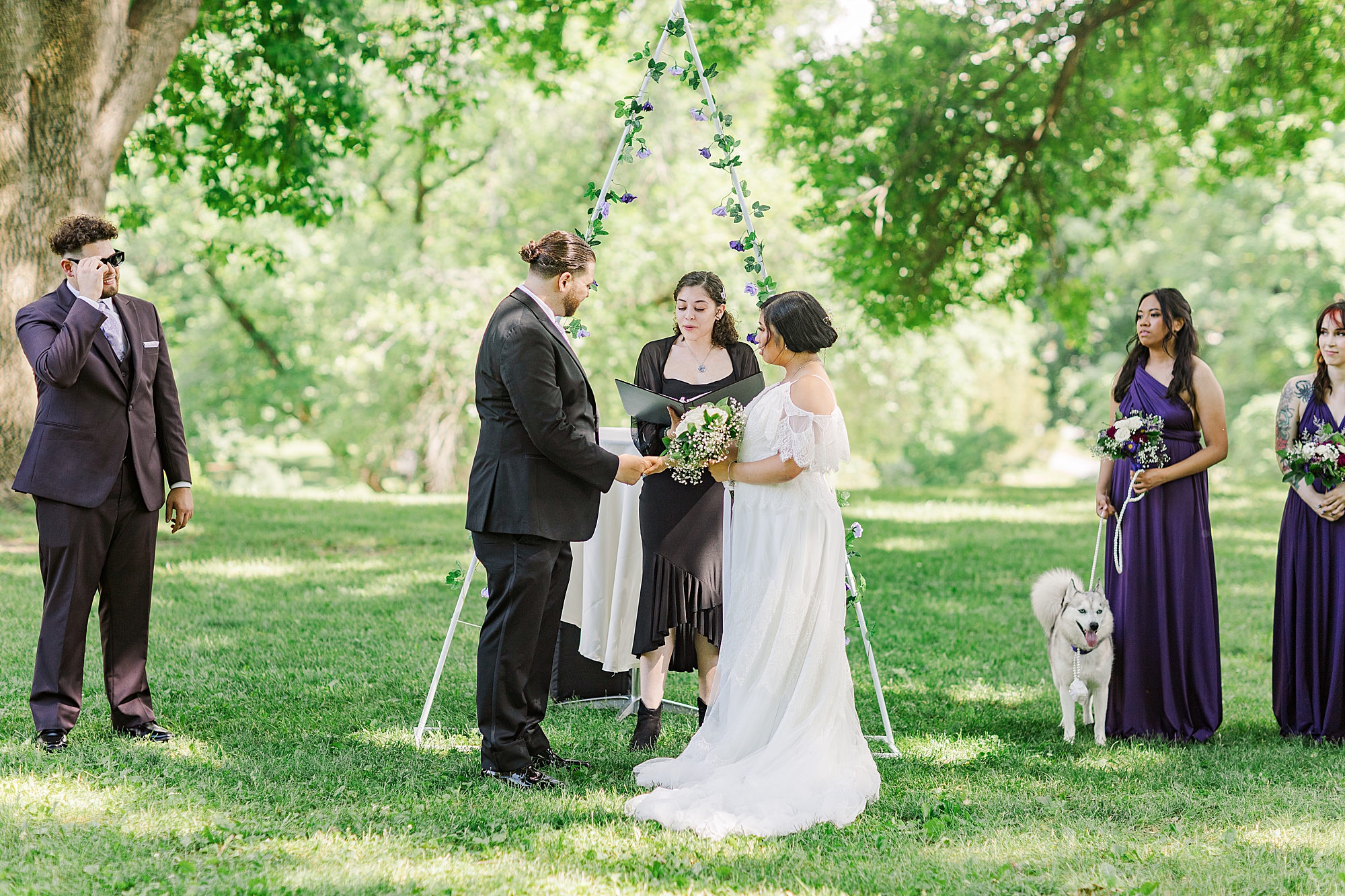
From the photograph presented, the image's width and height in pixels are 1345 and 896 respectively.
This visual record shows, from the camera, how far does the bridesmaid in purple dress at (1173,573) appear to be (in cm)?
542

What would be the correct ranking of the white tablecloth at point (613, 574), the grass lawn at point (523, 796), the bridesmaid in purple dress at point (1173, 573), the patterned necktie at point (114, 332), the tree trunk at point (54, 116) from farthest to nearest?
the tree trunk at point (54, 116)
the white tablecloth at point (613, 574)
the bridesmaid in purple dress at point (1173, 573)
the patterned necktie at point (114, 332)
the grass lawn at point (523, 796)

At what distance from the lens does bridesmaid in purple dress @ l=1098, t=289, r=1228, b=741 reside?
5418mm

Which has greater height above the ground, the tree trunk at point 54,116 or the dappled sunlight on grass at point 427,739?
the tree trunk at point 54,116

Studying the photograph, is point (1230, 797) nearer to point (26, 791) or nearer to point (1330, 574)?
point (1330, 574)

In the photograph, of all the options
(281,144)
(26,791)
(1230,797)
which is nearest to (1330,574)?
(1230,797)

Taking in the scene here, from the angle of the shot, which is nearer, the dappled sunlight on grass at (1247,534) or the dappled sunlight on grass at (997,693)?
the dappled sunlight on grass at (997,693)

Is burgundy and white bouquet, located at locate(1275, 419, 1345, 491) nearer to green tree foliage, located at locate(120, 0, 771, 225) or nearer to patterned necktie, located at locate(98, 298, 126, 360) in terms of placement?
patterned necktie, located at locate(98, 298, 126, 360)

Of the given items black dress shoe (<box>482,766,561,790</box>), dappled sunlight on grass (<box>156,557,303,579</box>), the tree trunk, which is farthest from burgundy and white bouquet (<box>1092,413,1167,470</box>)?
the tree trunk

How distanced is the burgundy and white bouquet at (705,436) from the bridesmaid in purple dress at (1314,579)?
2825 millimetres

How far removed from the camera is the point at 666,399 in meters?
4.70

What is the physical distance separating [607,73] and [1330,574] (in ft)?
56.2

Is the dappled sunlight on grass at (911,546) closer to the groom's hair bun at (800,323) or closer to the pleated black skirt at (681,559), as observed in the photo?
the pleated black skirt at (681,559)

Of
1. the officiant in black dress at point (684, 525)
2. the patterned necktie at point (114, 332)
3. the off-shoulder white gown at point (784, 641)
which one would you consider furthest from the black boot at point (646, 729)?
the patterned necktie at point (114, 332)

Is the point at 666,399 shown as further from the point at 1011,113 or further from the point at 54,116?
the point at 1011,113
